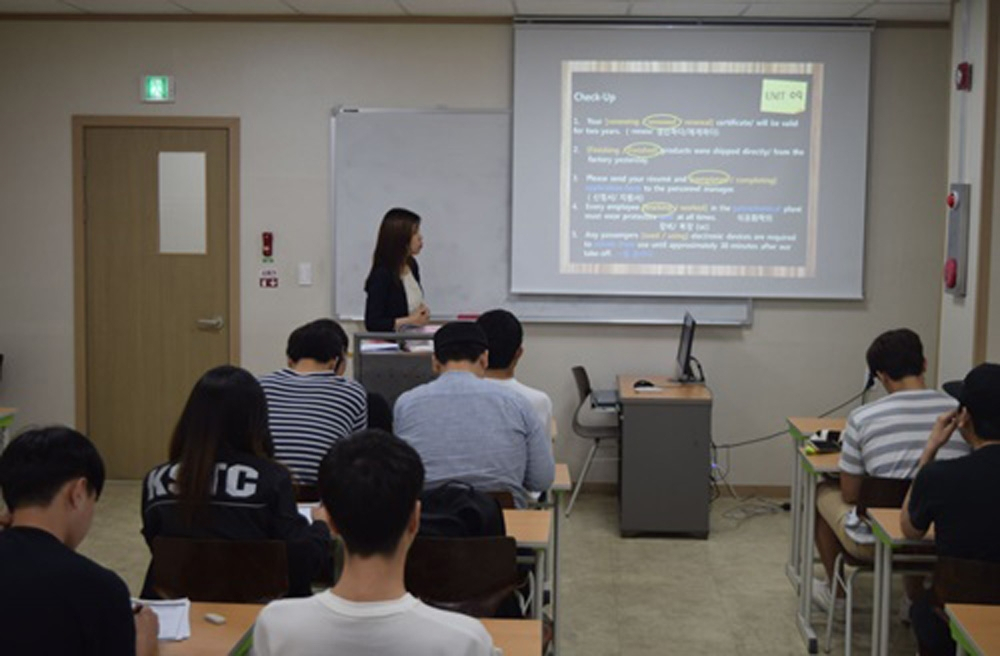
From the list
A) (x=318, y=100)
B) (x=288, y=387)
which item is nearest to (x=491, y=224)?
(x=318, y=100)

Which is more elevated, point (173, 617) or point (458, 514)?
point (458, 514)

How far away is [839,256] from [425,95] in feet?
8.64

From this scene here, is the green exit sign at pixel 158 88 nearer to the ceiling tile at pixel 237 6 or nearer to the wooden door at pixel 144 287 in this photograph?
the wooden door at pixel 144 287

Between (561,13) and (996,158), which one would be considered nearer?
(996,158)

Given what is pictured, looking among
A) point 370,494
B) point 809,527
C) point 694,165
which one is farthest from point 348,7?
point 370,494

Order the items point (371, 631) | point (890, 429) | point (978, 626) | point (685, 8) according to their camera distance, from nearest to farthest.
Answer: point (371, 631) → point (978, 626) → point (890, 429) → point (685, 8)

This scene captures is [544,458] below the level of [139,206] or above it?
below

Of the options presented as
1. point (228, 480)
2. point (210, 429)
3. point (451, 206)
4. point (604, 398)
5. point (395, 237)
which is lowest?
point (604, 398)

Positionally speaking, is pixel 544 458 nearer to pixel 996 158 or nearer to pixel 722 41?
pixel 996 158

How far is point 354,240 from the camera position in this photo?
7.14m

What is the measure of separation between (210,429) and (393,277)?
10.0 ft

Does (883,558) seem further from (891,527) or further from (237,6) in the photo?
(237,6)

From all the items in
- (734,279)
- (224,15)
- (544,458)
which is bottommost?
(544,458)

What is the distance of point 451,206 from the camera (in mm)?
7086
